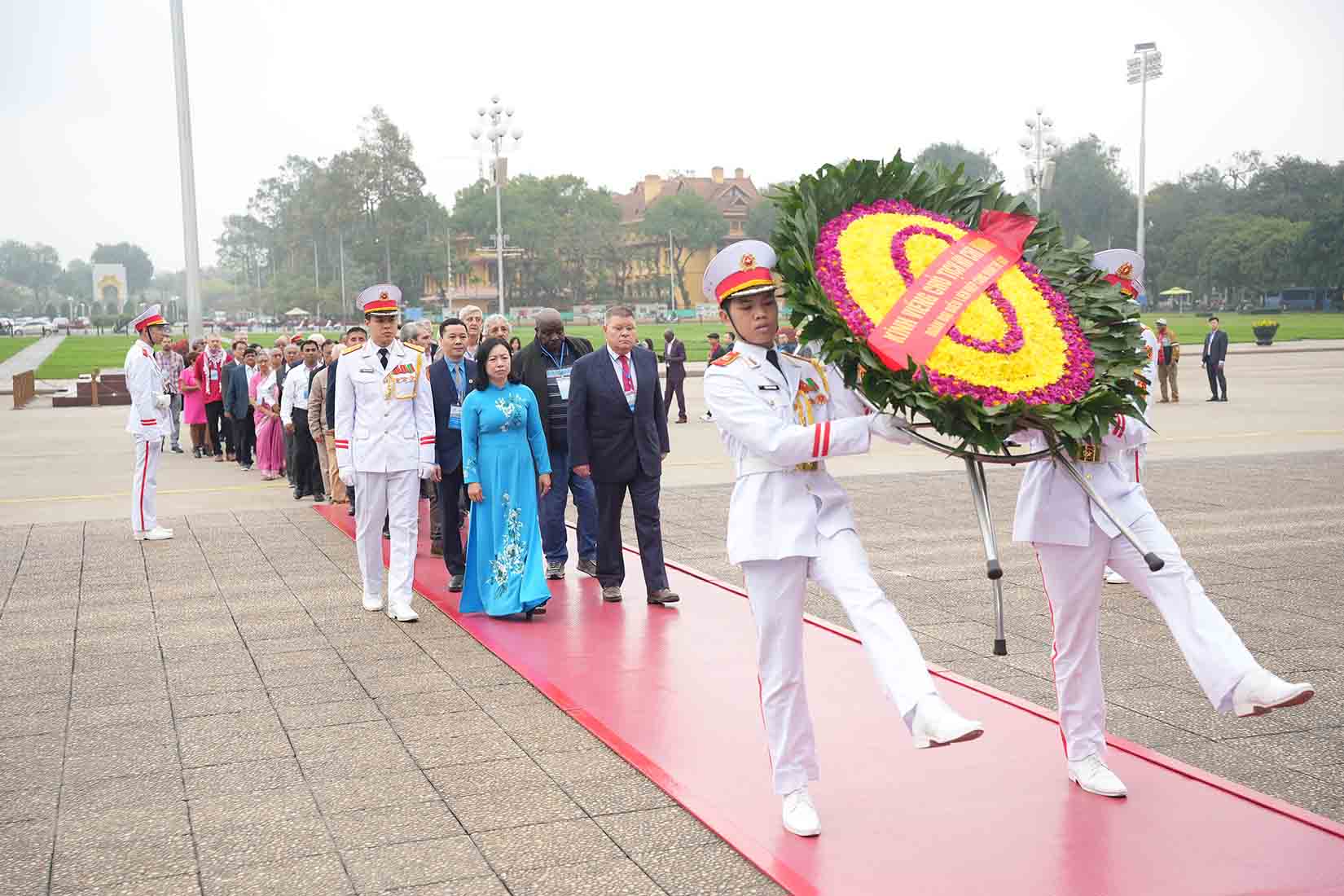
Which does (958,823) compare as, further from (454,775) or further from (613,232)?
(613,232)

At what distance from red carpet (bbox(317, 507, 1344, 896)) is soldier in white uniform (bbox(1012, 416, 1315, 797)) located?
26 cm

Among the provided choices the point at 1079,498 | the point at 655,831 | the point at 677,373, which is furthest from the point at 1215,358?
the point at 655,831

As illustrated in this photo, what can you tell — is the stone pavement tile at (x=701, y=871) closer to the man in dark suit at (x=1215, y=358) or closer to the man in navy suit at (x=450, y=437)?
the man in navy suit at (x=450, y=437)

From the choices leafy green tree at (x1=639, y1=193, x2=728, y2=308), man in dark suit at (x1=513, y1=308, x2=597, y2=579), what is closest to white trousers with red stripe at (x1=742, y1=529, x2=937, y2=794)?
man in dark suit at (x1=513, y1=308, x2=597, y2=579)

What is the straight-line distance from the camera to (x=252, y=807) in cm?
484

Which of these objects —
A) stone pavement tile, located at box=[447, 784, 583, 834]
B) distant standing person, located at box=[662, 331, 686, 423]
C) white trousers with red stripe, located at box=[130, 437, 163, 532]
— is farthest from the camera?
distant standing person, located at box=[662, 331, 686, 423]

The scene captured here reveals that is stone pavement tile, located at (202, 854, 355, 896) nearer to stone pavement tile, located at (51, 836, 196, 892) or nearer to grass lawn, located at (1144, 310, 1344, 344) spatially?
stone pavement tile, located at (51, 836, 196, 892)

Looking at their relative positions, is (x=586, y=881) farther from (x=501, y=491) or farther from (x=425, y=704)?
(x=501, y=491)

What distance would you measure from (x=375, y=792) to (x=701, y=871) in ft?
4.92

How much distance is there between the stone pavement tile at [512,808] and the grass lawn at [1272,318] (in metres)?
41.2

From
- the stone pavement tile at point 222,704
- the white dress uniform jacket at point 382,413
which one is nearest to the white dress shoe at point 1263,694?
the stone pavement tile at point 222,704

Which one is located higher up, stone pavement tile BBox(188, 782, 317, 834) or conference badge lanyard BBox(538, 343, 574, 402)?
conference badge lanyard BBox(538, 343, 574, 402)

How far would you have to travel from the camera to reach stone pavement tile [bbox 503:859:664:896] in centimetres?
400

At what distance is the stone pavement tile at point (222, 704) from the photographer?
616 centimetres
